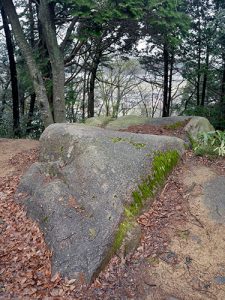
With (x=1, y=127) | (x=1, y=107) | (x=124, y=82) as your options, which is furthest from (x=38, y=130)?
(x=124, y=82)

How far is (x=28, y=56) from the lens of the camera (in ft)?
23.7

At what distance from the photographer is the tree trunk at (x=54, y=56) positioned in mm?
6953

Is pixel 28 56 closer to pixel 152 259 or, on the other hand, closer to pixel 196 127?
pixel 196 127

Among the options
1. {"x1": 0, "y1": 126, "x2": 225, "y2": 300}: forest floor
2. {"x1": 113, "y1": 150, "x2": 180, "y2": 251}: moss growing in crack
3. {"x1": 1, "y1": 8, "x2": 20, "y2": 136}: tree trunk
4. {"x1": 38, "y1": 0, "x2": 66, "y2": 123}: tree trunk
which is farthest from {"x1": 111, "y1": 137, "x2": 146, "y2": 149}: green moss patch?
{"x1": 1, "y1": 8, "x2": 20, "y2": 136}: tree trunk

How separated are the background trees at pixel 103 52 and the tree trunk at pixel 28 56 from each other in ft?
0.08

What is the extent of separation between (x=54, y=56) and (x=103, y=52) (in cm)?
553

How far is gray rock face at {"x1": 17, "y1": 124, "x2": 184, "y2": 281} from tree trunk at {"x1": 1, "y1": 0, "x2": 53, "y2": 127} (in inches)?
82.0

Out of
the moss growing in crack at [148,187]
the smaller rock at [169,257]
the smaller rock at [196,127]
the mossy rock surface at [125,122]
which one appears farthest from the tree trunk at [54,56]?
the smaller rock at [169,257]

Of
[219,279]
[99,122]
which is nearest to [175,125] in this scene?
[99,122]

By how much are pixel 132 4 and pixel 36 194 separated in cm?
411

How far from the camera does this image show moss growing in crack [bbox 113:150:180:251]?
3.74 m

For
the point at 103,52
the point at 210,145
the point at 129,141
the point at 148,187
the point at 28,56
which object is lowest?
the point at 148,187

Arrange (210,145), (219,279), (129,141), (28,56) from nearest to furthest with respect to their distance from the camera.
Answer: (219,279) → (129,141) → (210,145) → (28,56)

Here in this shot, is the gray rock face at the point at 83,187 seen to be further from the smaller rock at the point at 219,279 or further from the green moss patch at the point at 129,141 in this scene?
the smaller rock at the point at 219,279
